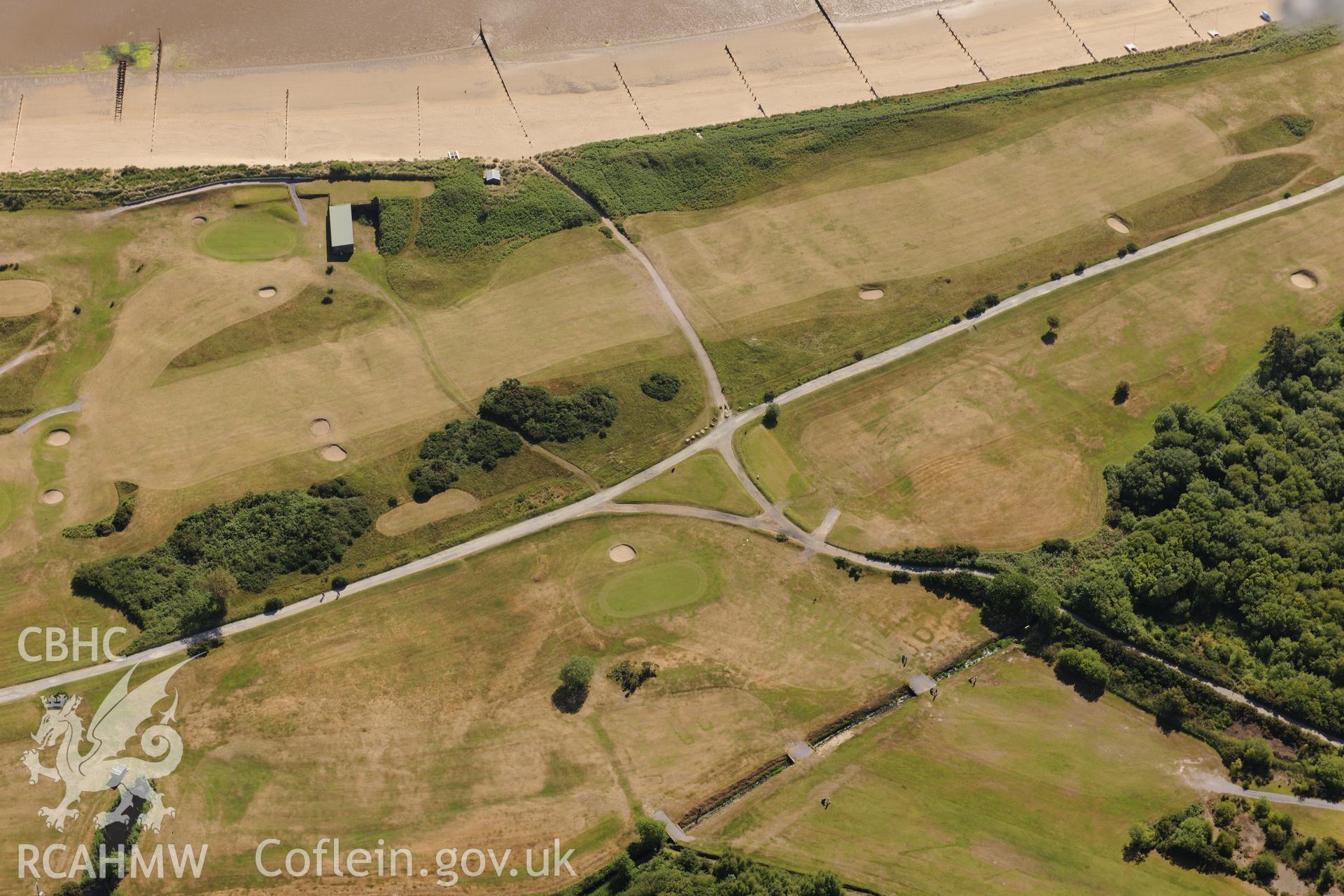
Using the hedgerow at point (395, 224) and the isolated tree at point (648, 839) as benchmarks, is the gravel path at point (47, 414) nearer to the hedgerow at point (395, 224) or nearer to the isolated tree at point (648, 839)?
the hedgerow at point (395, 224)

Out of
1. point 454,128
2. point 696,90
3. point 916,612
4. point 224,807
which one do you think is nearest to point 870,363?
point 916,612

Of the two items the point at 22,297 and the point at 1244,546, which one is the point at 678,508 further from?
the point at 22,297

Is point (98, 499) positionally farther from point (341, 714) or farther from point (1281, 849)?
point (1281, 849)

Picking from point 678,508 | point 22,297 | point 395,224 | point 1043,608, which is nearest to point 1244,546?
point 1043,608

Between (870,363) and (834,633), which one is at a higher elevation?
(870,363)

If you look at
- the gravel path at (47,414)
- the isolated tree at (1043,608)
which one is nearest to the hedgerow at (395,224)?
the gravel path at (47,414)

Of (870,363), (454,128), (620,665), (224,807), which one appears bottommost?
(224,807)

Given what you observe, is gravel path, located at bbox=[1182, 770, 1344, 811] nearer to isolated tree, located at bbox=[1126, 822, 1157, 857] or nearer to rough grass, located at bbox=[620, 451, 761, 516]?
isolated tree, located at bbox=[1126, 822, 1157, 857]
